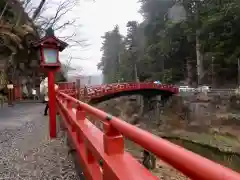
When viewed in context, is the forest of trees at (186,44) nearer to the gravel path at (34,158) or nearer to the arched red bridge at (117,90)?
the arched red bridge at (117,90)

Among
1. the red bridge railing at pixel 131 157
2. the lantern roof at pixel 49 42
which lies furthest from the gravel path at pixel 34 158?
the lantern roof at pixel 49 42

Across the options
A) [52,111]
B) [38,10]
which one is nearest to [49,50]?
[52,111]

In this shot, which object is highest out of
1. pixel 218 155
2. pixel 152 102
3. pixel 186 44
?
pixel 186 44

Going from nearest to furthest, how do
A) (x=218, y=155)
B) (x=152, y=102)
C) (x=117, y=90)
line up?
(x=218, y=155), (x=117, y=90), (x=152, y=102)

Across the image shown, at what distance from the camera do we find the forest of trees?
91.7 ft

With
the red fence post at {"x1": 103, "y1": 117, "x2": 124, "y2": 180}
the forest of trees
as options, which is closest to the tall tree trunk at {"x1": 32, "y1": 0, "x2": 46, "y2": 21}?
the forest of trees

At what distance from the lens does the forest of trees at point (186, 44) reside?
91.7 ft

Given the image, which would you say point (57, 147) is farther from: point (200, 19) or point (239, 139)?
point (200, 19)

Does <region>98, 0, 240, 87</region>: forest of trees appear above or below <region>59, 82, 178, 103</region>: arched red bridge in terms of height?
above

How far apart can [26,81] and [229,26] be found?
→ 22.2 meters

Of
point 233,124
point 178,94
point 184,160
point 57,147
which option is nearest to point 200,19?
point 178,94

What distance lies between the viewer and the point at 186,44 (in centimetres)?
3778

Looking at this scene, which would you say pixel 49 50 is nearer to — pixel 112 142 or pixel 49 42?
pixel 49 42

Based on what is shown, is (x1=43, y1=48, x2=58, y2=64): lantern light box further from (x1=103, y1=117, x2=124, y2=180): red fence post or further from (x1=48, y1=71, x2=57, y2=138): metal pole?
(x1=103, y1=117, x2=124, y2=180): red fence post
